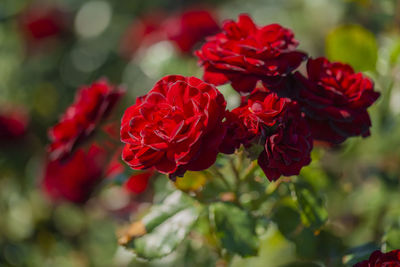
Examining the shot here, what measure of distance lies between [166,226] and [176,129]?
11.3 inches

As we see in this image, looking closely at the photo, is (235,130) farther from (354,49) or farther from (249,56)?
(354,49)

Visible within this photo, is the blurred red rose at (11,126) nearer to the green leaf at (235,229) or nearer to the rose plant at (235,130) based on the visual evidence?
the rose plant at (235,130)

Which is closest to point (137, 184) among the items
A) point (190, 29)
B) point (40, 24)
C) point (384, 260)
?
point (190, 29)

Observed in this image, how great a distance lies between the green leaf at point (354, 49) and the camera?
1207 millimetres

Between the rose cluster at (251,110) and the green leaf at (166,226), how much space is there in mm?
207

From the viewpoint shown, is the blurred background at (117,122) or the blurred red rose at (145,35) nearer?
the blurred background at (117,122)

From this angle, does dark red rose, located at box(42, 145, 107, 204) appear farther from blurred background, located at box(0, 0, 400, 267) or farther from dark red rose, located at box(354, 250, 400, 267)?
dark red rose, located at box(354, 250, 400, 267)

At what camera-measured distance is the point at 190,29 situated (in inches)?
64.2

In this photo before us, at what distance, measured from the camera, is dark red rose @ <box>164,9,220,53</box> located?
5.21 ft

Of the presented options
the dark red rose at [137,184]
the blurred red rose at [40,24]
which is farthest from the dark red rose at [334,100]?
the blurred red rose at [40,24]

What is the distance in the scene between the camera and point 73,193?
1.50 metres

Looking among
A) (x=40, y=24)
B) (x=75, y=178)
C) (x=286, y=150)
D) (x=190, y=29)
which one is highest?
(x=286, y=150)

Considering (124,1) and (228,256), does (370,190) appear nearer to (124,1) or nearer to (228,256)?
(228,256)

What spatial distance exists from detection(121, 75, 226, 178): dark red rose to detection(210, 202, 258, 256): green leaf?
0.19 m
